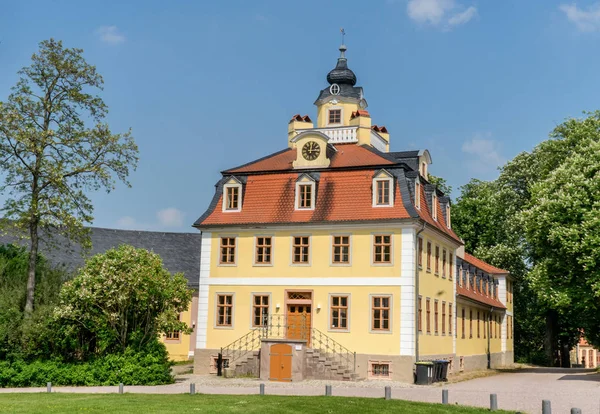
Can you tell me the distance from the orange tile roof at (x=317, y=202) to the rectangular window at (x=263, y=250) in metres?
0.87

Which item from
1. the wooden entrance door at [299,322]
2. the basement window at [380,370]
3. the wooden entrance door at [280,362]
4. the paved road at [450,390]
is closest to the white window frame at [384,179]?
the wooden entrance door at [299,322]

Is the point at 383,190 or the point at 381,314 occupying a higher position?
the point at 383,190

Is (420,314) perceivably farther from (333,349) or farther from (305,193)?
(305,193)

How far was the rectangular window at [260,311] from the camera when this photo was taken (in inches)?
1439

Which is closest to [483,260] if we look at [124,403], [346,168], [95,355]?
[346,168]

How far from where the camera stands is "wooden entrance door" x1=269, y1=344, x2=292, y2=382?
109ft

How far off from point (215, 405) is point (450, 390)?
1093cm

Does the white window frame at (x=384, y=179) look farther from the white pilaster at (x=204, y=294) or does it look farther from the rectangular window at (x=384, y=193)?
the white pilaster at (x=204, y=294)

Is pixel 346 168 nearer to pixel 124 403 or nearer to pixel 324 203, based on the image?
pixel 324 203

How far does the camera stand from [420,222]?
3466 centimetres

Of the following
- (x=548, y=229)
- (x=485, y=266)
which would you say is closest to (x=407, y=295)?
(x=548, y=229)

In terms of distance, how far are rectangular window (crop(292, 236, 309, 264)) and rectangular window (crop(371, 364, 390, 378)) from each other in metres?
5.55

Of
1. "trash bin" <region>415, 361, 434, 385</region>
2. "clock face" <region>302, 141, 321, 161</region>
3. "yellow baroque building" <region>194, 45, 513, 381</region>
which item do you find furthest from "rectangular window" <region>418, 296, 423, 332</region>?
"clock face" <region>302, 141, 321, 161</region>

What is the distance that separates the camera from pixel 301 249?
36.4m
